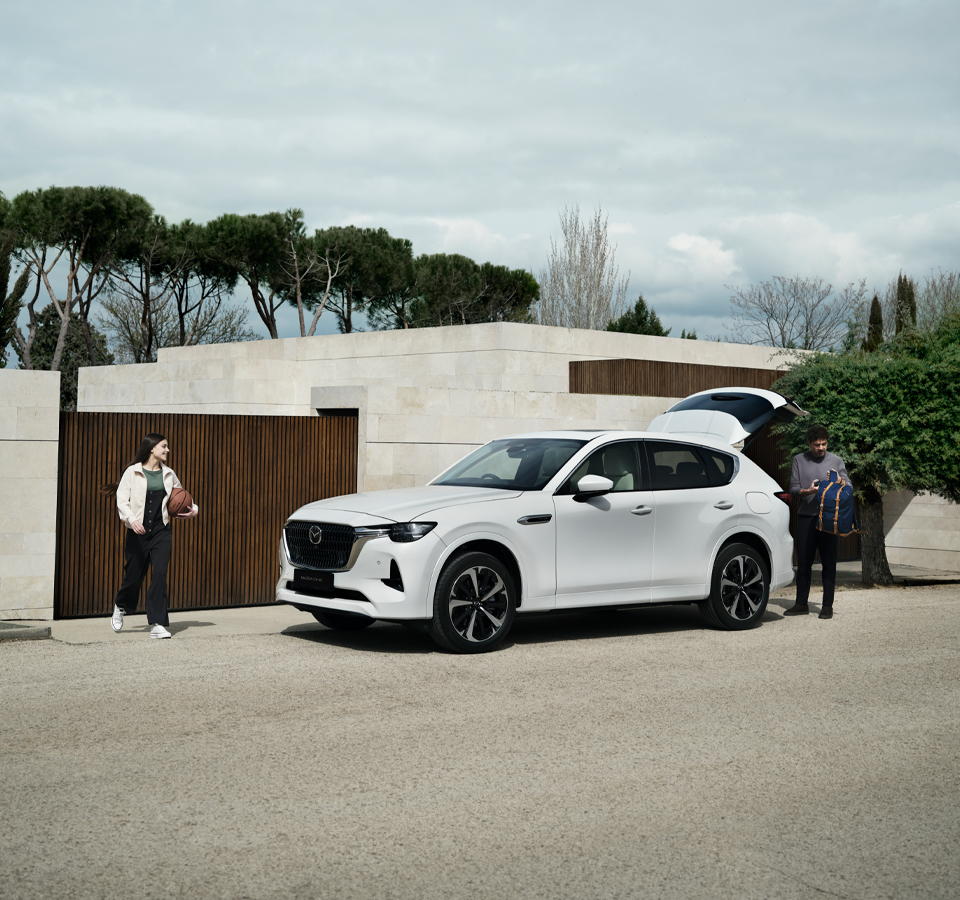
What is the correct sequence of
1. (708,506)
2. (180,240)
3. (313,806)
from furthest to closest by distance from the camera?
(180,240)
(708,506)
(313,806)

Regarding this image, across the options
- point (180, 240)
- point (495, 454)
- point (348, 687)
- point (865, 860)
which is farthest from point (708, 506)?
point (180, 240)

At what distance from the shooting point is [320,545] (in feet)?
29.6

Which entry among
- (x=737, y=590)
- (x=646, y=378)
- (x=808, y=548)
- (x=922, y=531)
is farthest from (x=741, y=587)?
(x=646, y=378)

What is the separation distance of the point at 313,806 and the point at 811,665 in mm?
4984

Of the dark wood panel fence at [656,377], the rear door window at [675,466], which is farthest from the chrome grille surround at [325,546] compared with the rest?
the dark wood panel fence at [656,377]

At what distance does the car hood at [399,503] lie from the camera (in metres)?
8.75

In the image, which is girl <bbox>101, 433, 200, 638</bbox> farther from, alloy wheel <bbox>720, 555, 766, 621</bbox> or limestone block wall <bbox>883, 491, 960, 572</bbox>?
limestone block wall <bbox>883, 491, 960, 572</bbox>

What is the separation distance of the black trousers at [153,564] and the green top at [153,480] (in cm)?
33

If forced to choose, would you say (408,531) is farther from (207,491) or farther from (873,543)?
(873,543)

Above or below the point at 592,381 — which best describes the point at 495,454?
below

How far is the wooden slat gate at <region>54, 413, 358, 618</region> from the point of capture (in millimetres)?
11117

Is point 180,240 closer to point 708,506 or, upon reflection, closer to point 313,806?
point 708,506

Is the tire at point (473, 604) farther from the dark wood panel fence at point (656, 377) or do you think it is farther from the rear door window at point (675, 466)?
the dark wood panel fence at point (656, 377)

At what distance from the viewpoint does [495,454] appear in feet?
34.3
